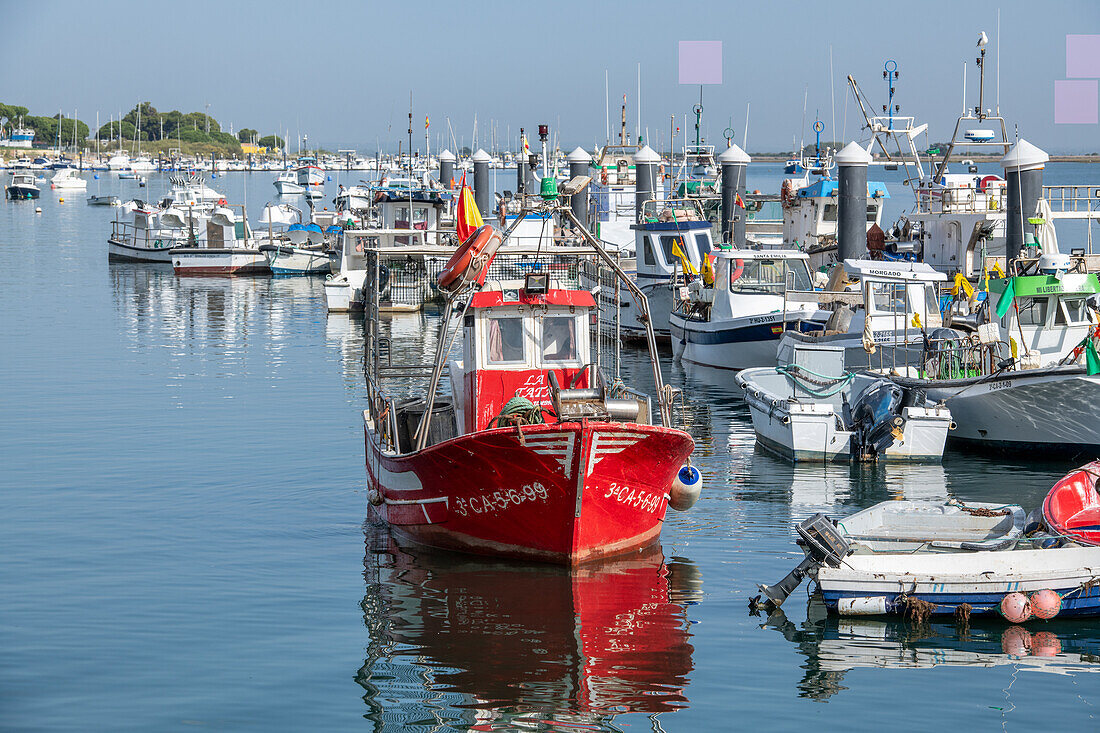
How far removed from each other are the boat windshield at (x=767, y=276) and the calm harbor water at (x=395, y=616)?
23.3 ft

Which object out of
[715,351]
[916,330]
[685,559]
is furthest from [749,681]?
[715,351]

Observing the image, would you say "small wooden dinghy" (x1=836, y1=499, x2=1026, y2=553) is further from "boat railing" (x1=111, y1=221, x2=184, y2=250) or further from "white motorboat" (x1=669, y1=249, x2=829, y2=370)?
"boat railing" (x1=111, y1=221, x2=184, y2=250)

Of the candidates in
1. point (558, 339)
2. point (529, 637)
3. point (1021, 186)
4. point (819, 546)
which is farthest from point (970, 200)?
point (529, 637)

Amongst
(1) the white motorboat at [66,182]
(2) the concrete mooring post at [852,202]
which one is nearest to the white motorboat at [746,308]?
(2) the concrete mooring post at [852,202]

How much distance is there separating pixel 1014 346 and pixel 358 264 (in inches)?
1076

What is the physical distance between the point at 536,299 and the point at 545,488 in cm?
270

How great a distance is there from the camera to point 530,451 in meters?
13.1

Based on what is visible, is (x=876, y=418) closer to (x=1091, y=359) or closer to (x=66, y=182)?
(x=1091, y=359)

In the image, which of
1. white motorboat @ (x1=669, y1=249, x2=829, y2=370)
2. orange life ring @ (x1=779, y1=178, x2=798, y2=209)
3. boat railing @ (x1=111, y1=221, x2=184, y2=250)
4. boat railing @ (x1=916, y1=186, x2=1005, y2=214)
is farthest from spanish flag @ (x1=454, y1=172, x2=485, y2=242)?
boat railing @ (x1=111, y1=221, x2=184, y2=250)

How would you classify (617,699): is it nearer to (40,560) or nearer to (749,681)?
(749,681)

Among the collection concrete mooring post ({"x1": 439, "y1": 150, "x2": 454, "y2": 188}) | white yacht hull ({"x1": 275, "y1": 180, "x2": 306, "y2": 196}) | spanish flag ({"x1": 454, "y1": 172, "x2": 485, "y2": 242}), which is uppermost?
white yacht hull ({"x1": 275, "y1": 180, "x2": 306, "y2": 196})

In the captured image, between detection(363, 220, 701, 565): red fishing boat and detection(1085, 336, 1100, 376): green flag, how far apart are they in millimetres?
7644

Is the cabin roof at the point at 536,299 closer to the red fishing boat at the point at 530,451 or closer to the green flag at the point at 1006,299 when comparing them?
the red fishing boat at the point at 530,451

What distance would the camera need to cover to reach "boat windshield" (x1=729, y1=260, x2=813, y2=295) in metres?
30.2
